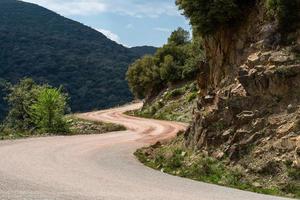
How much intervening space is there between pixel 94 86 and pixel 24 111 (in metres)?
130

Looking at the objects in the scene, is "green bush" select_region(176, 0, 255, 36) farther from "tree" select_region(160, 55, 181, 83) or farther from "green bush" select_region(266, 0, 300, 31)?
"tree" select_region(160, 55, 181, 83)

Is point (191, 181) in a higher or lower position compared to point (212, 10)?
lower

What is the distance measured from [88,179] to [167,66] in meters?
55.7

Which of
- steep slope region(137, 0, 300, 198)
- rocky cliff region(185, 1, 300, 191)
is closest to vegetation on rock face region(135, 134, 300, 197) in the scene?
steep slope region(137, 0, 300, 198)

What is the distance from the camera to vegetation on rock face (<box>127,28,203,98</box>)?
67812mm

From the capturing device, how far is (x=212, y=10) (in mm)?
22359

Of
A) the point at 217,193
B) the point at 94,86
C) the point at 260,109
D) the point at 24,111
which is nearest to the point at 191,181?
the point at 217,193

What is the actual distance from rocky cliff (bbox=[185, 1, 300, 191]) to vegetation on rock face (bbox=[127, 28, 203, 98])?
135 ft

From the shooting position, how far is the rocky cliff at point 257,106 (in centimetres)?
1711

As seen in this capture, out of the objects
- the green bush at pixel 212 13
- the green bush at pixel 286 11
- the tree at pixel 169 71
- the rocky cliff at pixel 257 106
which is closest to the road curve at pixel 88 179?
the rocky cliff at pixel 257 106

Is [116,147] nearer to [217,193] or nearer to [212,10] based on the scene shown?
[212,10]

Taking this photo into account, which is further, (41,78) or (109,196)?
(41,78)

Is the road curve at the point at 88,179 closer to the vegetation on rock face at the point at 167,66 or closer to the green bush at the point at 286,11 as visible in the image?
the green bush at the point at 286,11

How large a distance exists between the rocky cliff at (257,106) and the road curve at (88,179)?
237 cm
